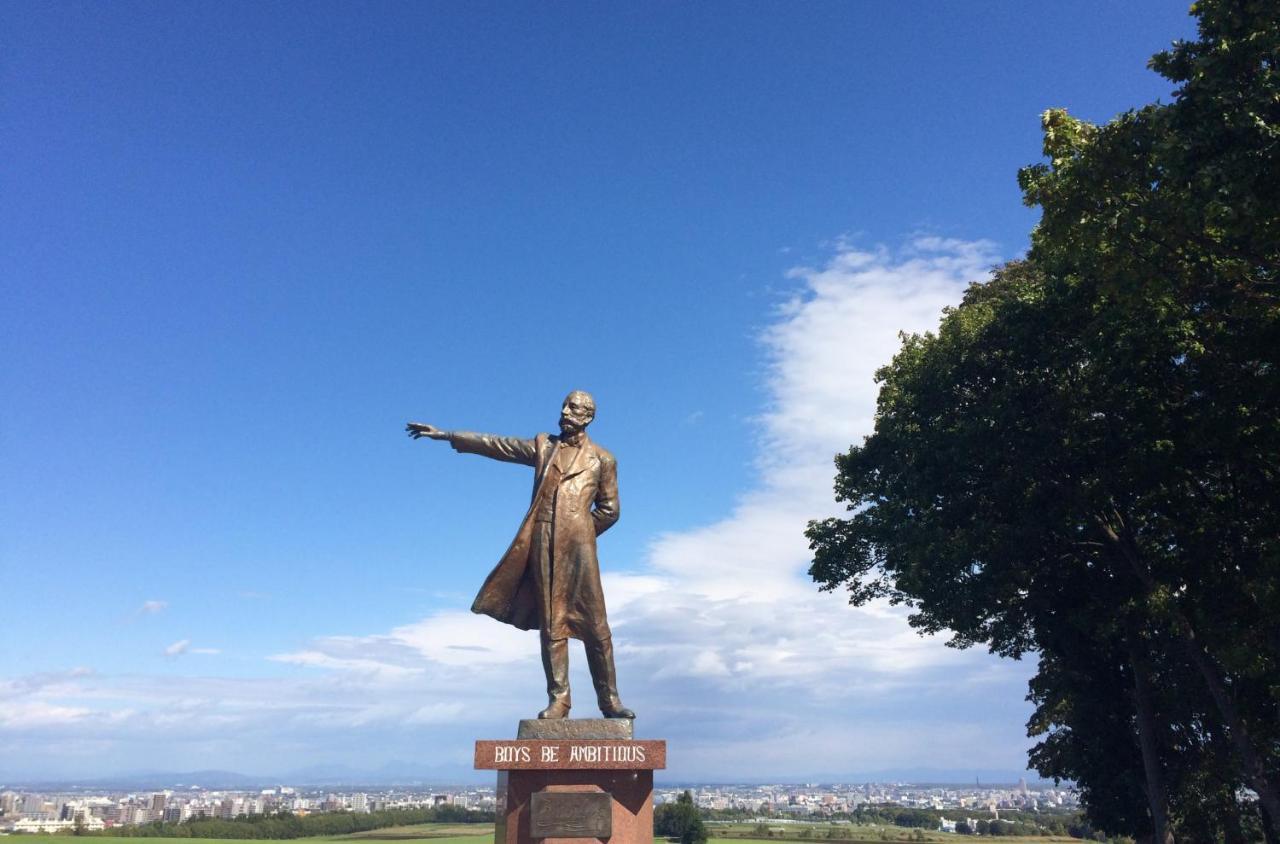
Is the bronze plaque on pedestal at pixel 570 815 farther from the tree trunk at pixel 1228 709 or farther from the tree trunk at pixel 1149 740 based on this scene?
the tree trunk at pixel 1149 740

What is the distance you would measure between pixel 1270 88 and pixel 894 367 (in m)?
12.4

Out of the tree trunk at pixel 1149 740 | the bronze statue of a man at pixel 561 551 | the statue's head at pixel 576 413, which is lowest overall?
the tree trunk at pixel 1149 740

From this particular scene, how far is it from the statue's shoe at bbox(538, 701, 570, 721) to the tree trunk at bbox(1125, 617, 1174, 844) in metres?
13.1

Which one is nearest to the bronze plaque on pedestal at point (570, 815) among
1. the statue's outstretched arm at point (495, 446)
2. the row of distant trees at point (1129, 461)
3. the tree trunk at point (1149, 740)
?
the statue's outstretched arm at point (495, 446)

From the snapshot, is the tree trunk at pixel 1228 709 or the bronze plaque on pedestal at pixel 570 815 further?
the tree trunk at pixel 1228 709

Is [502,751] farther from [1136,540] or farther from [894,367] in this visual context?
[894,367]


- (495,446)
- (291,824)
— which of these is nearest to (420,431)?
(495,446)

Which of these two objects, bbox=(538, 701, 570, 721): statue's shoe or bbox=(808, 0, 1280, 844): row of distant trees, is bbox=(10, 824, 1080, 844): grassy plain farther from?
bbox=(538, 701, 570, 721): statue's shoe

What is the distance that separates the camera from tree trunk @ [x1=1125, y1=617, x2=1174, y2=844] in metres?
17.3

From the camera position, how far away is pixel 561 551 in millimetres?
8672

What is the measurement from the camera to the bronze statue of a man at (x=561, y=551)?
855 cm

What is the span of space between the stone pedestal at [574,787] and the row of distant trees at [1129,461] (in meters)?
7.96

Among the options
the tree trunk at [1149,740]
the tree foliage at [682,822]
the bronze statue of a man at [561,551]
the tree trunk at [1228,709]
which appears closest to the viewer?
the bronze statue of a man at [561,551]

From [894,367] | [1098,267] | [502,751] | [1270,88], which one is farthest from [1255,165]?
[894,367]
